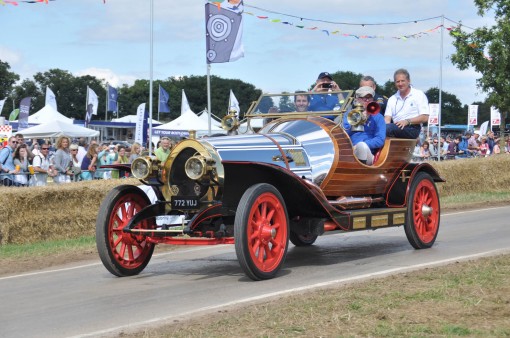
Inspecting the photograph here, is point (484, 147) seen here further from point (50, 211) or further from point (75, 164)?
point (50, 211)

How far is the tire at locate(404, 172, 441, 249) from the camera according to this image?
10258 mm

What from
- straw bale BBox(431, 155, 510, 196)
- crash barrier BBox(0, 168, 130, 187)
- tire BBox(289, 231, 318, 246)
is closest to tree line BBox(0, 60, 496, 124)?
straw bale BBox(431, 155, 510, 196)

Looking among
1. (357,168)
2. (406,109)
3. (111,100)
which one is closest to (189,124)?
(111,100)

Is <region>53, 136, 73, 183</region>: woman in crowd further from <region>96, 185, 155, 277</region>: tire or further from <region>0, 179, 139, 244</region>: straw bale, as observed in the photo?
<region>96, 185, 155, 277</region>: tire

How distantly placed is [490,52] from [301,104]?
1999 cm

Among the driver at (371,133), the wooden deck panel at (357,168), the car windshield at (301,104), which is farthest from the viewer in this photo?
the driver at (371,133)

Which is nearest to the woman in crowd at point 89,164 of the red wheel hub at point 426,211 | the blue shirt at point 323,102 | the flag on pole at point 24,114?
the blue shirt at point 323,102

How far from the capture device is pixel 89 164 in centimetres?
1738

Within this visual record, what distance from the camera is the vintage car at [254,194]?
8039mm

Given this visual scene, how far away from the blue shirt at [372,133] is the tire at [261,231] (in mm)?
2128

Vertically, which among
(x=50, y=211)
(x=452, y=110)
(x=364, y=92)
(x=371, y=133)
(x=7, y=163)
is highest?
(x=452, y=110)

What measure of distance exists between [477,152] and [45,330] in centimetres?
2694

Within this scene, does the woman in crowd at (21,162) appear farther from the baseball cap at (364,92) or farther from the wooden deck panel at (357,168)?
the wooden deck panel at (357,168)

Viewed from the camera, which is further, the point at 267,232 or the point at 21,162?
the point at 21,162
